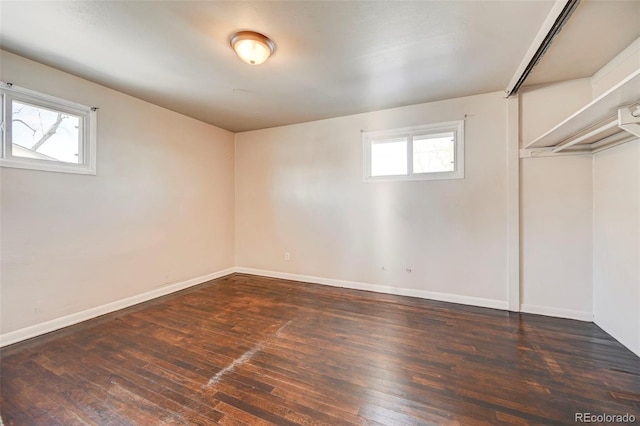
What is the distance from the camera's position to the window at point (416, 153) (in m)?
3.49

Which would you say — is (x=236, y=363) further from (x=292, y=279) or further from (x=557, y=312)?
(x=557, y=312)

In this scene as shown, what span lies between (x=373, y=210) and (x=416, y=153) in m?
1.04

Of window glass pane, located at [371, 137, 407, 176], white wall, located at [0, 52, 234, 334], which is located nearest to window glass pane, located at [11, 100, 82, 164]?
white wall, located at [0, 52, 234, 334]

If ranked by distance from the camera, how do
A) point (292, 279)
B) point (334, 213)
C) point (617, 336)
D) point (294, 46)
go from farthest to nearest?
point (292, 279) → point (334, 213) → point (617, 336) → point (294, 46)

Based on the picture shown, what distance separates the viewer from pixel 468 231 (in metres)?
3.41

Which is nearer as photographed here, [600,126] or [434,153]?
[600,126]

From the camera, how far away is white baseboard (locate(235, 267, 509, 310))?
3314 millimetres

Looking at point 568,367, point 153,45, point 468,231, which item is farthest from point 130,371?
point 468,231

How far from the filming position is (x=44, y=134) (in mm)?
2715

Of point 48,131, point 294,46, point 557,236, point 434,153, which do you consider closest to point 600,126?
point 557,236

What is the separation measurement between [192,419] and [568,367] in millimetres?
2816

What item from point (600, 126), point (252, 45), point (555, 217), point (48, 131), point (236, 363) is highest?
point (252, 45)

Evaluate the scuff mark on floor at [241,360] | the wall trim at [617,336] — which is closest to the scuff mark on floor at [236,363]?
the scuff mark on floor at [241,360]

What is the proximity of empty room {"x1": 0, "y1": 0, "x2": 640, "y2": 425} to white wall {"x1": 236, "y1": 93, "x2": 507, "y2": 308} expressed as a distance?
0.11 ft
